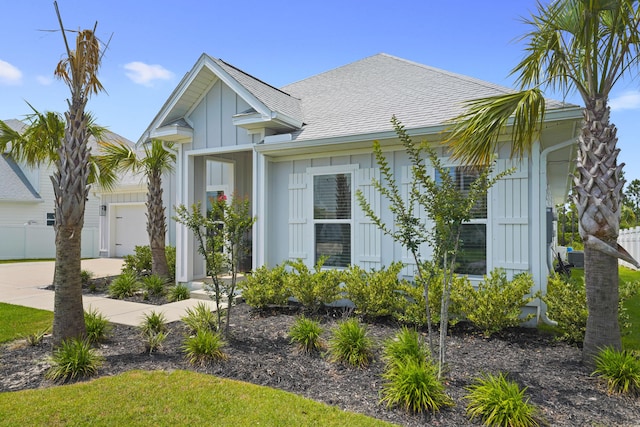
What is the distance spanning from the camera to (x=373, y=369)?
15.0 feet

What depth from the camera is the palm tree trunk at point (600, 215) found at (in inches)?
169

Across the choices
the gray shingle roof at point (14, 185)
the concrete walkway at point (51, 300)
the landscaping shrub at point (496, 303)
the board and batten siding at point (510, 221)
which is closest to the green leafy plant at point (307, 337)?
the landscaping shrub at point (496, 303)

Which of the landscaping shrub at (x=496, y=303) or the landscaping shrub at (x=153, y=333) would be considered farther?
the landscaping shrub at (x=496, y=303)

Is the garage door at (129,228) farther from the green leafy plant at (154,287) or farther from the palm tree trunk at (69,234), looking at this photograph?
the palm tree trunk at (69,234)

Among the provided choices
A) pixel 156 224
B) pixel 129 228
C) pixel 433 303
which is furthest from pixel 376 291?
pixel 129 228

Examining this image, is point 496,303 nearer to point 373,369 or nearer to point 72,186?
point 373,369

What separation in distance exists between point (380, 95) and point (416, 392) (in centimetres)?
687

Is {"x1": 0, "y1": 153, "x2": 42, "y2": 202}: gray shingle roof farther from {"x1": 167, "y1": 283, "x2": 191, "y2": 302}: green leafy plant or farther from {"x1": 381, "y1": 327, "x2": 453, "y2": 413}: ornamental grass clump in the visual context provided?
{"x1": 381, "y1": 327, "x2": 453, "y2": 413}: ornamental grass clump

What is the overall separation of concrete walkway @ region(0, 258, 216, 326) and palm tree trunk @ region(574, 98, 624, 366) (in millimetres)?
6009

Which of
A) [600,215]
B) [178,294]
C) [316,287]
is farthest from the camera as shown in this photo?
[178,294]

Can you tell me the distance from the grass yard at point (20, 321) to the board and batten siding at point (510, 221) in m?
7.55

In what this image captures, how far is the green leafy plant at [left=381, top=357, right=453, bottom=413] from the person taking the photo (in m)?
3.61

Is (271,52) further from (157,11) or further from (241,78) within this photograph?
(157,11)

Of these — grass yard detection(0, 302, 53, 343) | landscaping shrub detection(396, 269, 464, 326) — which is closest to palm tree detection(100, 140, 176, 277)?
grass yard detection(0, 302, 53, 343)
